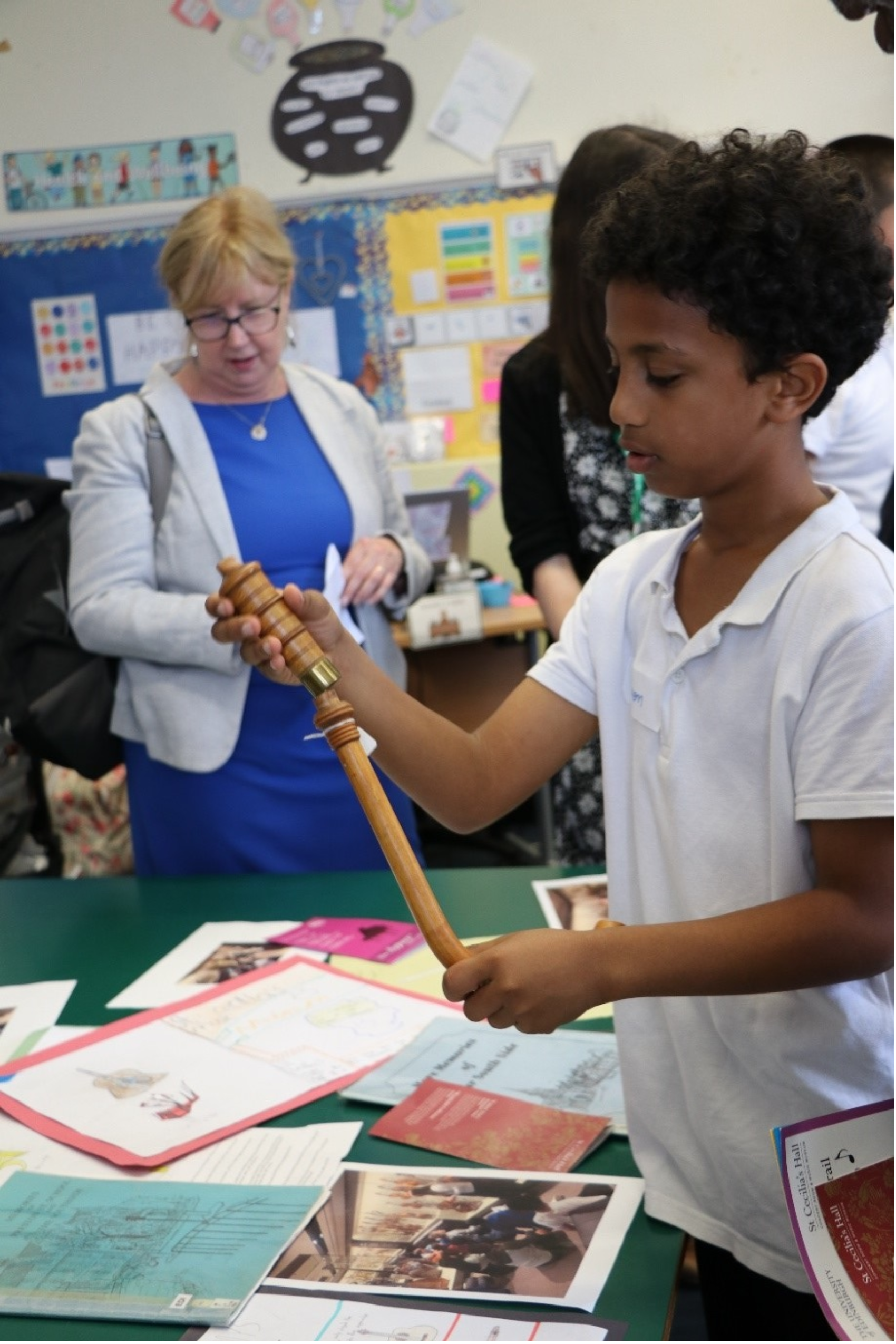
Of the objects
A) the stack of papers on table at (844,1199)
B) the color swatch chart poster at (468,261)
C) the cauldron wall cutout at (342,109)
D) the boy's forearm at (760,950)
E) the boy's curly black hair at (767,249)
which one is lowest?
the stack of papers on table at (844,1199)

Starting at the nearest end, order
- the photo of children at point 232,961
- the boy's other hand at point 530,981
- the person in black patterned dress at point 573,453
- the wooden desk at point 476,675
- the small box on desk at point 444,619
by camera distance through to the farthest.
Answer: the boy's other hand at point 530,981
the photo of children at point 232,961
the person in black patterned dress at point 573,453
the small box on desk at point 444,619
the wooden desk at point 476,675

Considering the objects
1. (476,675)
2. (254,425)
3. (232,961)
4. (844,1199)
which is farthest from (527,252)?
(844,1199)

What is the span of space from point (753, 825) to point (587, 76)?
10.1 ft

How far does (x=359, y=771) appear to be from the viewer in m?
0.83

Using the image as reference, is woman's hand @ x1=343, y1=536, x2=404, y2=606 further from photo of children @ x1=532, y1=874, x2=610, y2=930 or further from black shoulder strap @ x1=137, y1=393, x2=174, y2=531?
photo of children @ x1=532, y1=874, x2=610, y2=930

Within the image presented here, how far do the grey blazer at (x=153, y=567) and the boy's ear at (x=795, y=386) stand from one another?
95 centimetres

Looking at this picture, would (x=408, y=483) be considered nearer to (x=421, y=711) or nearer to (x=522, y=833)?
(x=522, y=833)

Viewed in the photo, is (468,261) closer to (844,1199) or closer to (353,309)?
(353,309)

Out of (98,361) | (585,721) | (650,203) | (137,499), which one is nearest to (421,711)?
(585,721)

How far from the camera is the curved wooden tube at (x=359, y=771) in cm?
81

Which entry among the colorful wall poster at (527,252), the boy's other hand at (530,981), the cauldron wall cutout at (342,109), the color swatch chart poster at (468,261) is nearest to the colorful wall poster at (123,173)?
the cauldron wall cutout at (342,109)

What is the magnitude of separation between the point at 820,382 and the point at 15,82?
0.82m

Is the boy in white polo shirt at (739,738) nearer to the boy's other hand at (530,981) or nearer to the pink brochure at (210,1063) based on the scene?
the boy's other hand at (530,981)

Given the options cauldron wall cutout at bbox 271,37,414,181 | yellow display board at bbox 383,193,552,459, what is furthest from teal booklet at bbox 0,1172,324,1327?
cauldron wall cutout at bbox 271,37,414,181
